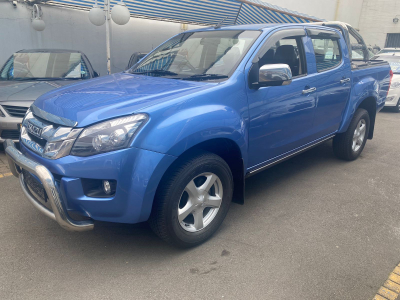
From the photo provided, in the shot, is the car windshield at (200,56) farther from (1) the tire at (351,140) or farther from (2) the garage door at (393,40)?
(2) the garage door at (393,40)

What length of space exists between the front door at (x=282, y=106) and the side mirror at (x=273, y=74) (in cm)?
12

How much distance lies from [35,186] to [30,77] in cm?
365

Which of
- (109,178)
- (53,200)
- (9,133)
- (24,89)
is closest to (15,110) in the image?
(9,133)

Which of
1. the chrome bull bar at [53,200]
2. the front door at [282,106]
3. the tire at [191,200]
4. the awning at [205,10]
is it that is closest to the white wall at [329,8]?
the awning at [205,10]

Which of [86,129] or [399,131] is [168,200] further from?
[399,131]

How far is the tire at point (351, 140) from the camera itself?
4543mm

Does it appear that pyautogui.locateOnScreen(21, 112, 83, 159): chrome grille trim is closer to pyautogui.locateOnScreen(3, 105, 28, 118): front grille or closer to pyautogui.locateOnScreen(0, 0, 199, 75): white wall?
pyautogui.locateOnScreen(3, 105, 28, 118): front grille

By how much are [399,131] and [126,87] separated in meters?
6.30

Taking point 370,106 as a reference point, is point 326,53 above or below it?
above

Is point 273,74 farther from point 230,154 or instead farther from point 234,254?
point 234,254

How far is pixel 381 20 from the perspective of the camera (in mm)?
21188

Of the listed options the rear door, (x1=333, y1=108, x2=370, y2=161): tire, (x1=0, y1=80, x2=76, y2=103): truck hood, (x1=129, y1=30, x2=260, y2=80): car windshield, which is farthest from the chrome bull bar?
(x1=333, y1=108, x2=370, y2=161): tire

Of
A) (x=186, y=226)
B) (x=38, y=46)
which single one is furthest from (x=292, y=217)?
(x=38, y=46)

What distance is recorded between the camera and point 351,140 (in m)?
4.62
